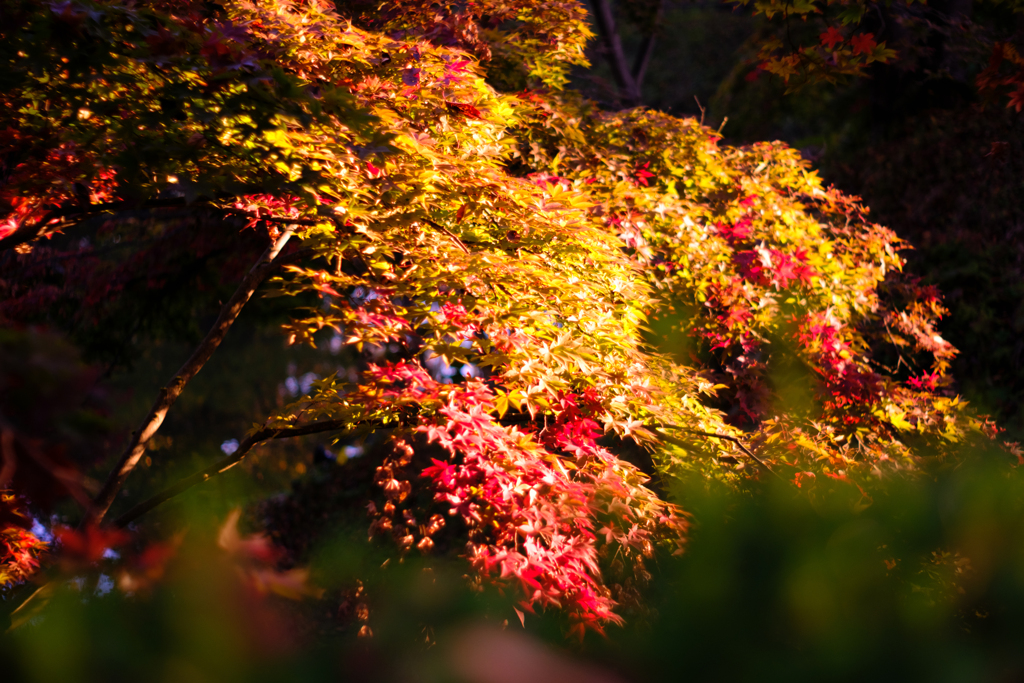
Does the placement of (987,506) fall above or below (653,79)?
above

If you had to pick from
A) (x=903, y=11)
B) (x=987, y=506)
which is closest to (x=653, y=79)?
(x=903, y=11)

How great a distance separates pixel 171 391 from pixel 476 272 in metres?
2.41

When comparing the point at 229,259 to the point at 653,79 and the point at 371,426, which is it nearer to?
the point at 371,426

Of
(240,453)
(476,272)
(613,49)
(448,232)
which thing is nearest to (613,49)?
(613,49)

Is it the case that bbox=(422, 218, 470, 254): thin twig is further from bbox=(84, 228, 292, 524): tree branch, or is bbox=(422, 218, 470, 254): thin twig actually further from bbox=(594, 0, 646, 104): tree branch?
bbox=(594, 0, 646, 104): tree branch

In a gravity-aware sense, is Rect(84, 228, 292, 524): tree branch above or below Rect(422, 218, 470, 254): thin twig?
below

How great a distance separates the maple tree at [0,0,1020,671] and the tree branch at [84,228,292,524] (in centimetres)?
3

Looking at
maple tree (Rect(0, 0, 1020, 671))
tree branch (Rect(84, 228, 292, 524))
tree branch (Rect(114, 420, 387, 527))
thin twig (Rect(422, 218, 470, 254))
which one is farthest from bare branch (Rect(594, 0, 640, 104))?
tree branch (Rect(114, 420, 387, 527))

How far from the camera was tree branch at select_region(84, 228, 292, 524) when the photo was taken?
399 cm

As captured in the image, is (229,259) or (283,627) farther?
(229,259)

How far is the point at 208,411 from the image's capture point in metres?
14.8

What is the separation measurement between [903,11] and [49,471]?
10.7m

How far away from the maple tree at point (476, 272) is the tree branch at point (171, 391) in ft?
0.08

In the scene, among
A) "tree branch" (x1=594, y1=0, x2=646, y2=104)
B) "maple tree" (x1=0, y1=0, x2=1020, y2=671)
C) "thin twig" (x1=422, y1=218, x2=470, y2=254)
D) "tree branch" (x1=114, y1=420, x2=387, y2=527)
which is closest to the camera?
"maple tree" (x1=0, y1=0, x2=1020, y2=671)
